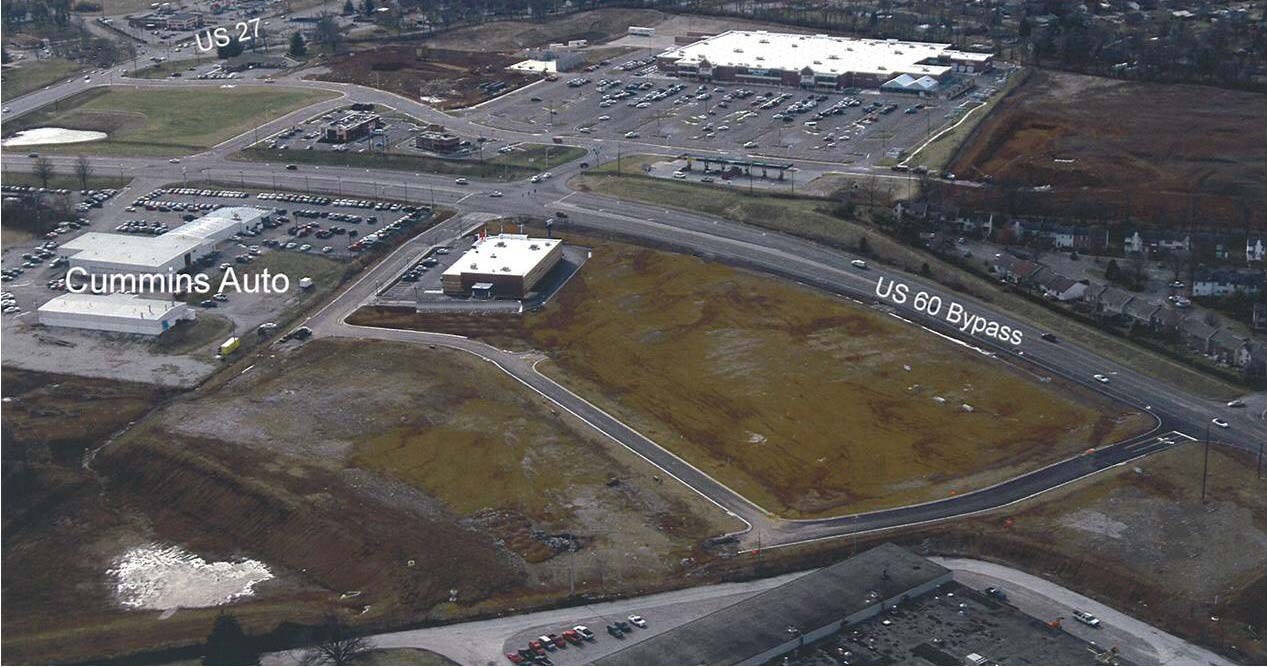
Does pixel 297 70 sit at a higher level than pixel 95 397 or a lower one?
higher

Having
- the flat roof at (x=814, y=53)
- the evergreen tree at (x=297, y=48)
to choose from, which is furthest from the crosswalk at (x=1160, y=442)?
the evergreen tree at (x=297, y=48)

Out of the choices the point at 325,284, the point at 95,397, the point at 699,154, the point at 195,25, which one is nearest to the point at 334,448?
the point at 95,397

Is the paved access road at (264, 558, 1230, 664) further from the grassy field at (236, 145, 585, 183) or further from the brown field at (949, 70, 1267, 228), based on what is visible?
the grassy field at (236, 145, 585, 183)

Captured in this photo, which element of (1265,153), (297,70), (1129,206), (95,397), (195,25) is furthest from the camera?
(195,25)

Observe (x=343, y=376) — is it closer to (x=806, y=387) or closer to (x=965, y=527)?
(x=806, y=387)

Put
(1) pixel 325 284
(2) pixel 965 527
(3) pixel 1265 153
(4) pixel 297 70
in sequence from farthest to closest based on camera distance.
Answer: (4) pixel 297 70 → (3) pixel 1265 153 → (1) pixel 325 284 → (2) pixel 965 527

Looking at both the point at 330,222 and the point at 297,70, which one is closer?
the point at 330,222

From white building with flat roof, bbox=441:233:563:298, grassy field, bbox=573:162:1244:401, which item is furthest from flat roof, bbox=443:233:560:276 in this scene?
grassy field, bbox=573:162:1244:401
